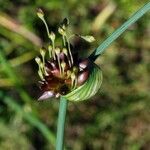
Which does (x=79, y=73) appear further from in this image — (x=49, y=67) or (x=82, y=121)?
(x=82, y=121)

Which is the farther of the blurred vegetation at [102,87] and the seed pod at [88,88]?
the blurred vegetation at [102,87]

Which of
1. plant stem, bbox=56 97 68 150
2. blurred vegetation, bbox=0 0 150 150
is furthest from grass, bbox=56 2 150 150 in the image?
blurred vegetation, bbox=0 0 150 150

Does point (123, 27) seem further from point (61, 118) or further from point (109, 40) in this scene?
point (61, 118)

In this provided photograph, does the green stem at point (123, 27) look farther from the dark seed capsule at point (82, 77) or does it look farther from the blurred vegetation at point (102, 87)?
the blurred vegetation at point (102, 87)

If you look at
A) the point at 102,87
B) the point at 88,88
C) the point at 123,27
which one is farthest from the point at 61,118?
the point at 102,87

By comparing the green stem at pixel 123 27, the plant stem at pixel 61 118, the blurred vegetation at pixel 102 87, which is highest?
the blurred vegetation at pixel 102 87

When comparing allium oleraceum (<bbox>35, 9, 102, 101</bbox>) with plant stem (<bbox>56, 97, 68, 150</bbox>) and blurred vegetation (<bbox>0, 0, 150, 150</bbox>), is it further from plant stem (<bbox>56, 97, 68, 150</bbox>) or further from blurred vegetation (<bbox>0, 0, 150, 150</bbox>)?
Result: blurred vegetation (<bbox>0, 0, 150, 150</bbox>)

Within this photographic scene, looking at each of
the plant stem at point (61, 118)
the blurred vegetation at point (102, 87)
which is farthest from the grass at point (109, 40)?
the blurred vegetation at point (102, 87)

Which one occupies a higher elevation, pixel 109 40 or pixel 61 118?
pixel 109 40
